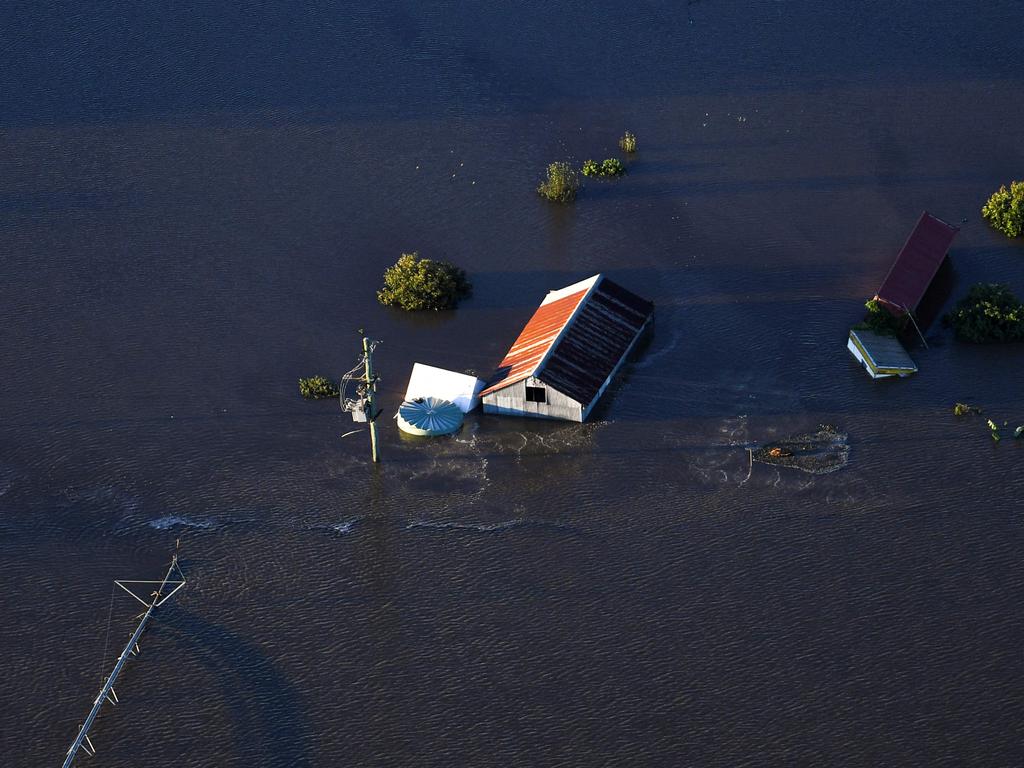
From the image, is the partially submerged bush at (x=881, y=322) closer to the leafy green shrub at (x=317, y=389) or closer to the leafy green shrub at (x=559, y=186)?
the leafy green shrub at (x=559, y=186)

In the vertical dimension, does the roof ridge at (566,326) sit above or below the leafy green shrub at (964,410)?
above

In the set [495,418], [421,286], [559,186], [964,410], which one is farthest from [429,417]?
[964,410]

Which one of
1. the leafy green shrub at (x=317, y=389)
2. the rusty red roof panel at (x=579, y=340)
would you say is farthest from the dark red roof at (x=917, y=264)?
the leafy green shrub at (x=317, y=389)

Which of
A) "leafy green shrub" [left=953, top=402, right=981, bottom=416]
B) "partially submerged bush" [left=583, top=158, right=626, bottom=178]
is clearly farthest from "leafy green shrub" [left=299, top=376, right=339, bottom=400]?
"leafy green shrub" [left=953, top=402, right=981, bottom=416]

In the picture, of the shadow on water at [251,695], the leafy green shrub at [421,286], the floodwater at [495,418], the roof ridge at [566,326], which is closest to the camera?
the shadow on water at [251,695]

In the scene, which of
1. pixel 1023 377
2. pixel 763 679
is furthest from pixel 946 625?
pixel 1023 377

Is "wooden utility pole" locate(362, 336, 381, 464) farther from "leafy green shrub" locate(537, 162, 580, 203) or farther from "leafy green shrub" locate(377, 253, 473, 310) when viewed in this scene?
"leafy green shrub" locate(537, 162, 580, 203)

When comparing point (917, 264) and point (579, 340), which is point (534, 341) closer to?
point (579, 340)
